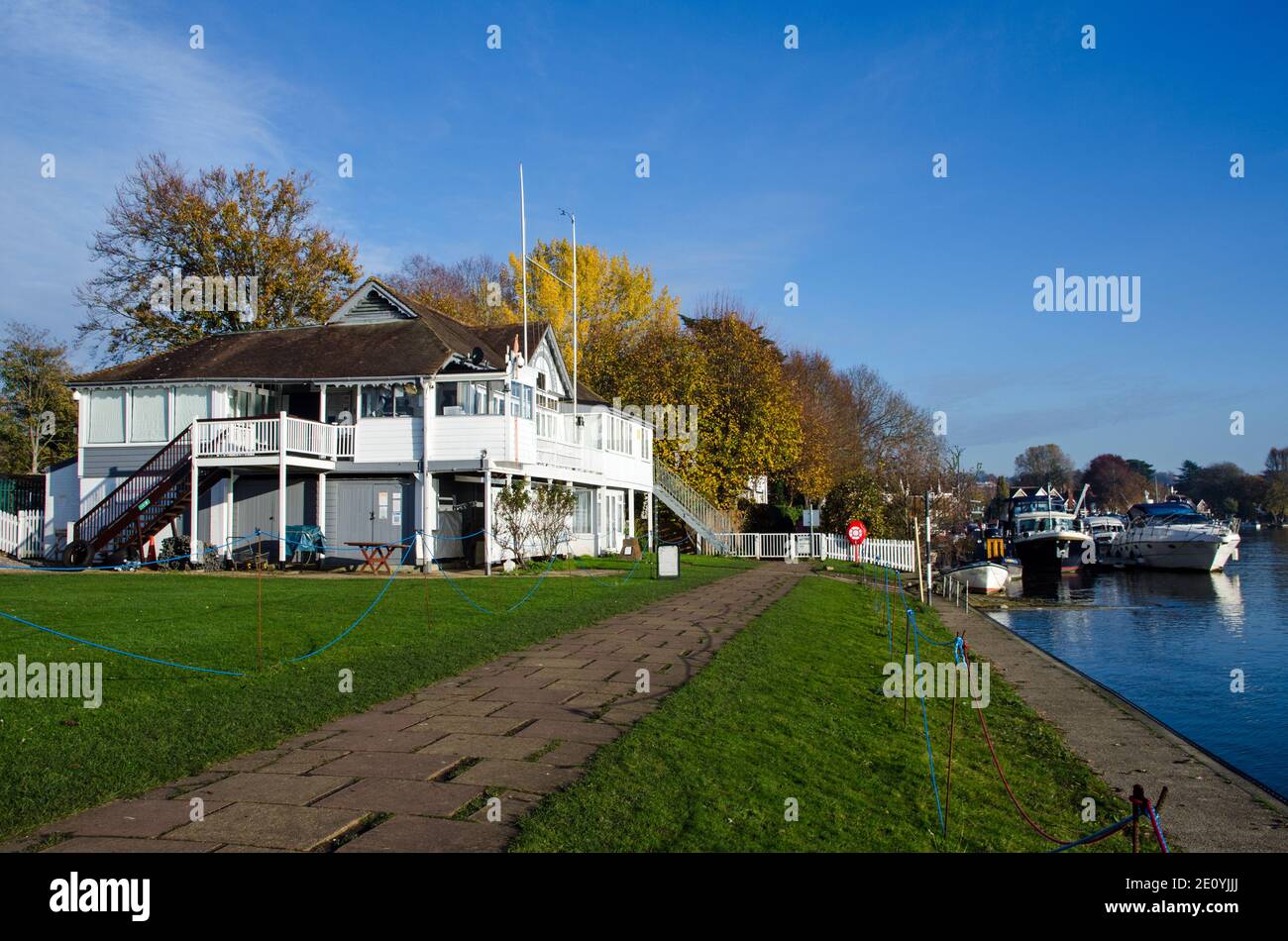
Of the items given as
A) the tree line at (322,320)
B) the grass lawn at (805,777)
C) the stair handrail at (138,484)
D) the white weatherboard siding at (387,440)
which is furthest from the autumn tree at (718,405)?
the grass lawn at (805,777)

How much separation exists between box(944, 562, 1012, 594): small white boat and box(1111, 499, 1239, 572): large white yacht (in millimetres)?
21932

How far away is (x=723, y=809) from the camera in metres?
6.15

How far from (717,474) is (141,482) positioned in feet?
81.2

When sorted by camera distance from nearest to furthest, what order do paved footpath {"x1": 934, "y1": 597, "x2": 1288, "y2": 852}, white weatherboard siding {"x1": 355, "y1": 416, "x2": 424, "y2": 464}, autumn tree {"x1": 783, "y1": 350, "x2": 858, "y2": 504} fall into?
paved footpath {"x1": 934, "y1": 597, "x2": 1288, "y2": 852}, white weatherboard siding {"x1": 355, "y1": 416, "x2": 424, "y2": 464}, autumn tree {"x1": 783, "y1": 350, "x2": 858, "y2": 504}

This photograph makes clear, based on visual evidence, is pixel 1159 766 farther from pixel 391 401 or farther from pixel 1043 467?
pixel 1043 467

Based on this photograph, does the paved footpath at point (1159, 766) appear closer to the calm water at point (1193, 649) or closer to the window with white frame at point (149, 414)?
the calm water at point (1193, 649)

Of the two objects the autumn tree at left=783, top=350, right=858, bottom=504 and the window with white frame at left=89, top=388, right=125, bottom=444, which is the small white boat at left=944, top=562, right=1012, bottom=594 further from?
the window with white frame at left=89, top=388, right=125, bottom=444

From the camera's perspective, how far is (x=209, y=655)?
11.1 metres

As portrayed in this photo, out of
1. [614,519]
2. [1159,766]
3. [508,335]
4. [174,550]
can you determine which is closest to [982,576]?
[614,519]

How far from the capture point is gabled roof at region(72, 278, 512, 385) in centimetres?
2836

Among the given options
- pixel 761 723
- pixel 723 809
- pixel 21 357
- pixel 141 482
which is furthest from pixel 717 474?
pixel 723 809

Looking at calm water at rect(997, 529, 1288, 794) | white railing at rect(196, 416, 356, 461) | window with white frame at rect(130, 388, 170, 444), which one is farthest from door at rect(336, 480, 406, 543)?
calm water at rect(997, 529, 1288, 794)

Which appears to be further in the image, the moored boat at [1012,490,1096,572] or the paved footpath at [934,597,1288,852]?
the moored boat at [1012,490,1096,572]
